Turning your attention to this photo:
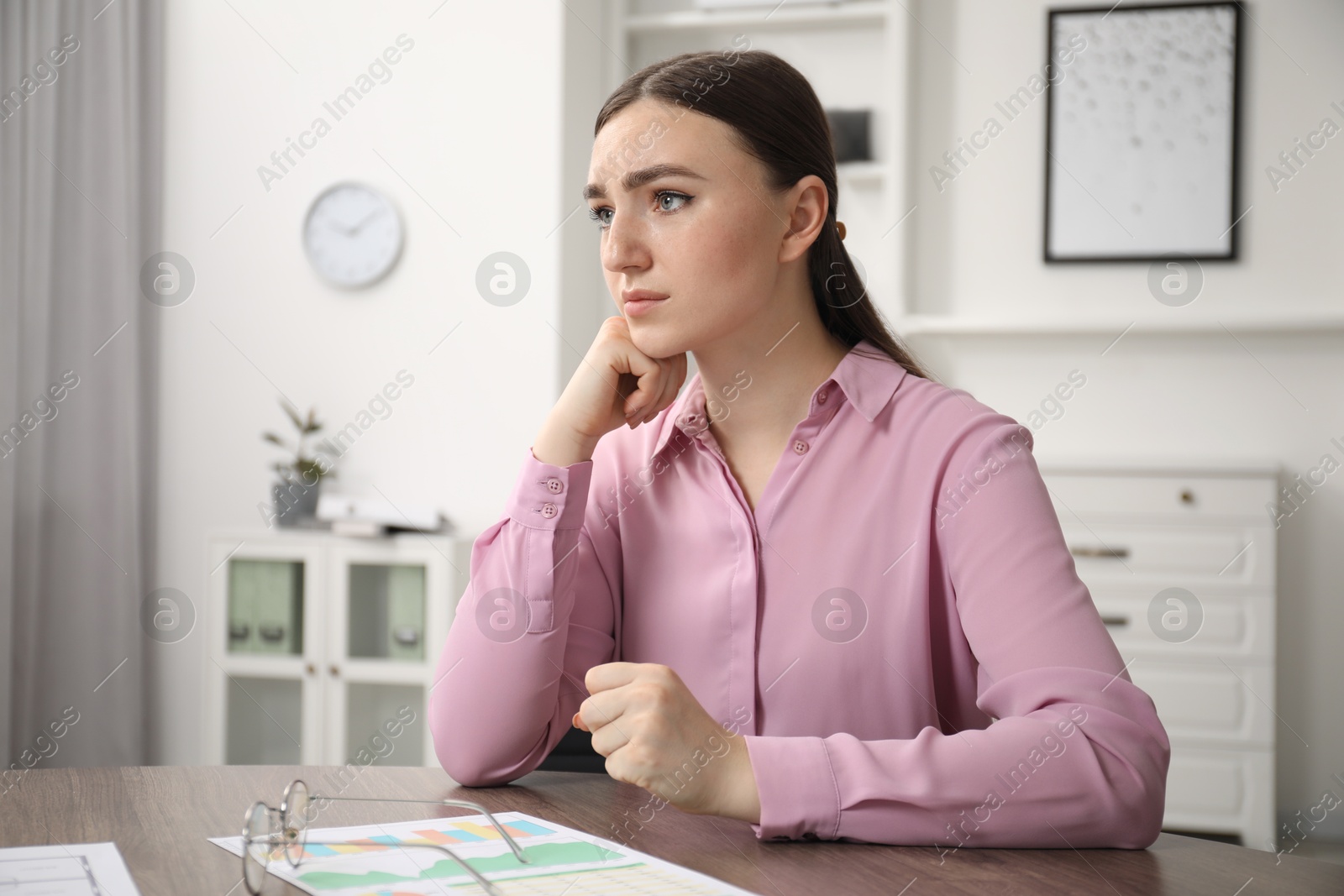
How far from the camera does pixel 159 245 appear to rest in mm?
3857

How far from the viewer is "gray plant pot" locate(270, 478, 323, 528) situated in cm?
350

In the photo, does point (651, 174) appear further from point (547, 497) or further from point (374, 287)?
point (374, 287)

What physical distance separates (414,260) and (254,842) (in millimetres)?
3062

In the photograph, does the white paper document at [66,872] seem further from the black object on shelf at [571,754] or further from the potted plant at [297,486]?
the potted plant at [297,486]

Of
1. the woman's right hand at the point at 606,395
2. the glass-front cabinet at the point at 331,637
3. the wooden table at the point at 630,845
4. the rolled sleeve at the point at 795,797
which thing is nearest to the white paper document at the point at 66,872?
the wooden table at the point at 630,845

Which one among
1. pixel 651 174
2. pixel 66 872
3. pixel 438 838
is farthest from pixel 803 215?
pixel 66 872

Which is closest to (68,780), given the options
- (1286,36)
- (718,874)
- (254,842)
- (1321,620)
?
(254,842)

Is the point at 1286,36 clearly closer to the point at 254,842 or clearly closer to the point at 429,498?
the point at 429,498

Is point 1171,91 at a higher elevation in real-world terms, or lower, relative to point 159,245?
higher

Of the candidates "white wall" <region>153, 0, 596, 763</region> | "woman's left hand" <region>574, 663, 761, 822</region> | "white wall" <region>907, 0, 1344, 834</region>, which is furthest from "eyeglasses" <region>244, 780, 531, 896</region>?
"white wall" <region>907, 0, 1344, 834</region>

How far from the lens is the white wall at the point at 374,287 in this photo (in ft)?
11.7

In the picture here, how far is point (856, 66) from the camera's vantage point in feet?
12.3

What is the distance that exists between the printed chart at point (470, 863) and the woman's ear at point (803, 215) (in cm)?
75

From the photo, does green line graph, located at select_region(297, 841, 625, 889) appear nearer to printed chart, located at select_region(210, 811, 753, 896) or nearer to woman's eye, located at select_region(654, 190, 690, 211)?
printed chart, located at select_region(210, 811, 753, 896)
